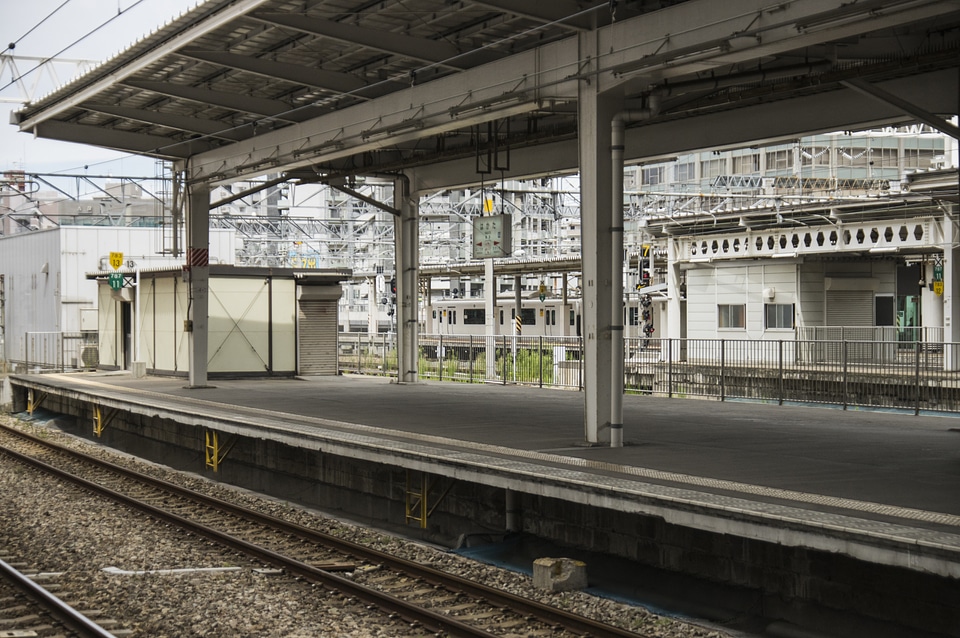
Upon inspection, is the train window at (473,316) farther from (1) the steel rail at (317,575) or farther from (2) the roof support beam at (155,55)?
(1) the steel rail at (317,575)

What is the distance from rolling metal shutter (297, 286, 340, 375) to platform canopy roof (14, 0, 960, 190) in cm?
621

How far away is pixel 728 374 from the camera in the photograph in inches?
930

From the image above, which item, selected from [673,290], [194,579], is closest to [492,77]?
[194,579]

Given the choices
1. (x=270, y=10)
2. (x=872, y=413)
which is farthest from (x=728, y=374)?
(x=270, y=10)

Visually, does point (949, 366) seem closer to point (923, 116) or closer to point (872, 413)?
point (872, 413)

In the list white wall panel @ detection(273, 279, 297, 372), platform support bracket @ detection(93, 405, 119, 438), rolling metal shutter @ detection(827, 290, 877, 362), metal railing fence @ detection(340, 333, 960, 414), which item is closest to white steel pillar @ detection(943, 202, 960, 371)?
rolling metal shutter @ detection(827, 290, 877, 362)

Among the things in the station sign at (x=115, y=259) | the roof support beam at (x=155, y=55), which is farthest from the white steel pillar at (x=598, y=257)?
the station sign at (x=115, y=259)

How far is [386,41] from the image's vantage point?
51.1 feet

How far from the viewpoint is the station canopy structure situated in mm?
12031

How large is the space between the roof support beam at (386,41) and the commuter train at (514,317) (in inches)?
1452

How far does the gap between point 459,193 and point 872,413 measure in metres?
48.8

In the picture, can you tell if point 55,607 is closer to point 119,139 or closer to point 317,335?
point 119,139

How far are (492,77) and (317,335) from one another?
15.7 metres

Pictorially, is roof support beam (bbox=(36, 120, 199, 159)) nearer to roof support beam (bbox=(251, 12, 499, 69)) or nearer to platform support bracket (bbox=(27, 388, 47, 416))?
platform support bracket (bbox=(27, 388, 47, 416))
